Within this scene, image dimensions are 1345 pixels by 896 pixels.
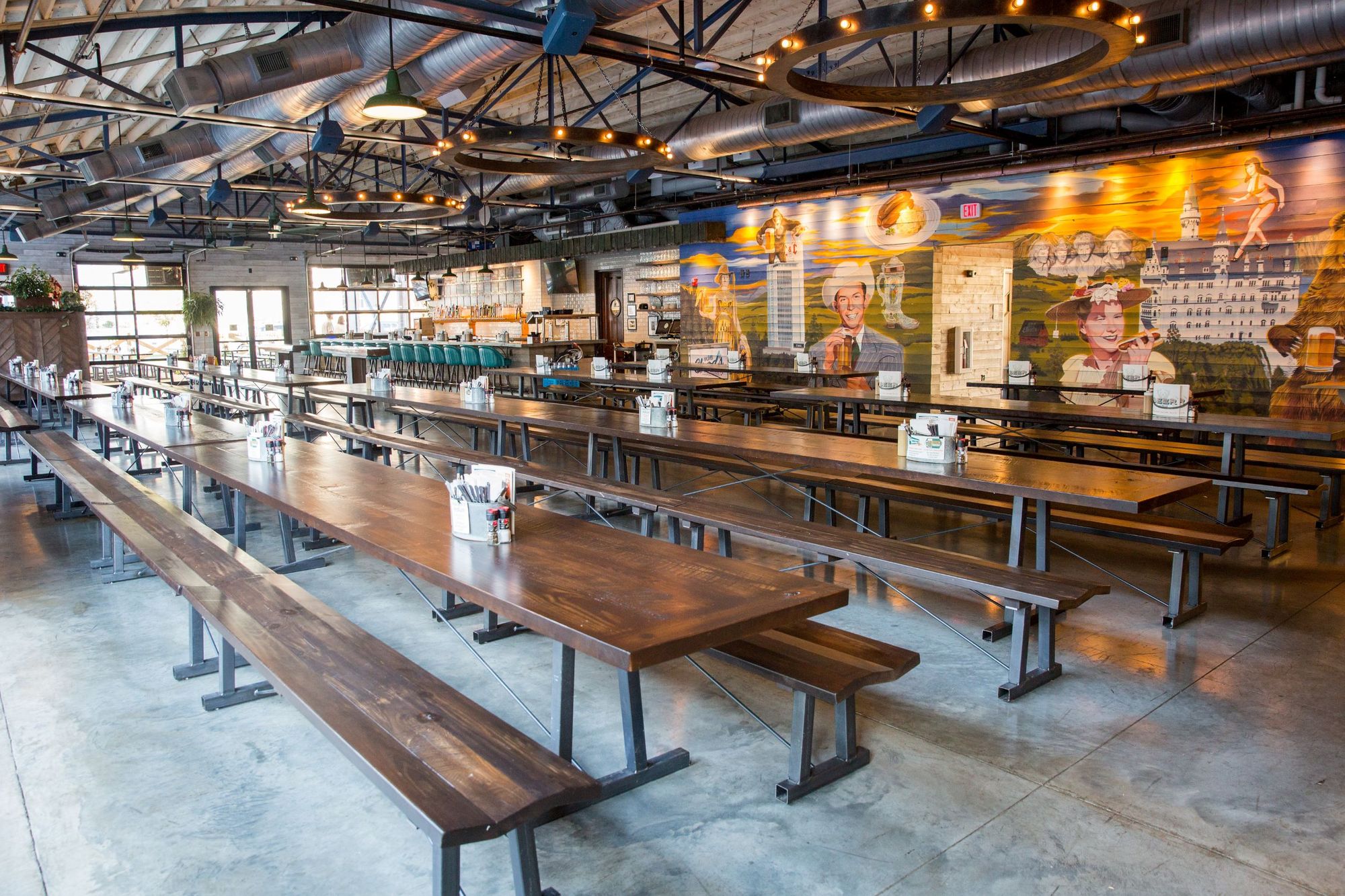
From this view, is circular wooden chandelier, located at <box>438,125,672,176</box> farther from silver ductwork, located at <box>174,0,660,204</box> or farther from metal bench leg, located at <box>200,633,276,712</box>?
metal bench leg, located at <box>200,633,276,712</box>

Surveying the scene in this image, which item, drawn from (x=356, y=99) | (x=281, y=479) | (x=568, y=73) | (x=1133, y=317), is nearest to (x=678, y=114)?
(x=568, y=73)

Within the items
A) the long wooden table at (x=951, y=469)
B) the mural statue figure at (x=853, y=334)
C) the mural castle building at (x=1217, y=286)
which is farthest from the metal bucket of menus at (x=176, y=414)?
the mural castle building at (x=1217, y=286)

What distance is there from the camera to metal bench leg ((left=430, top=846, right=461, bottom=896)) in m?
1.83

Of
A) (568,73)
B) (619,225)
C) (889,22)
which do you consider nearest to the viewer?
(889,22)

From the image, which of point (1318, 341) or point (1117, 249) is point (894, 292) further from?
point (1318, 341)

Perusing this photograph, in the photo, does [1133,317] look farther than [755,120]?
Yes

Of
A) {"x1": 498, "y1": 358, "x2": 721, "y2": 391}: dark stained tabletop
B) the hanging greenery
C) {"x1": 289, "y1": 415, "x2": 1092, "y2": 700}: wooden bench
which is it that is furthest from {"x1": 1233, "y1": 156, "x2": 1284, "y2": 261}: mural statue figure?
the hanging greenery

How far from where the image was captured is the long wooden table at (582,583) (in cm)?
206

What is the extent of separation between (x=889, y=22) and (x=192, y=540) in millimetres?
3489

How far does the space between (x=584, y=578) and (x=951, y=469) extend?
210 cm

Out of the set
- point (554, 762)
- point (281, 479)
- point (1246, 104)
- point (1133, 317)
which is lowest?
point (554, 762)

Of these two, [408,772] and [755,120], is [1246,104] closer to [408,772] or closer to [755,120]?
[755,120]

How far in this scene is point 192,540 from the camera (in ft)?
12.2

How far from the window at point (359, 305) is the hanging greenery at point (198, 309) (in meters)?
2.44
